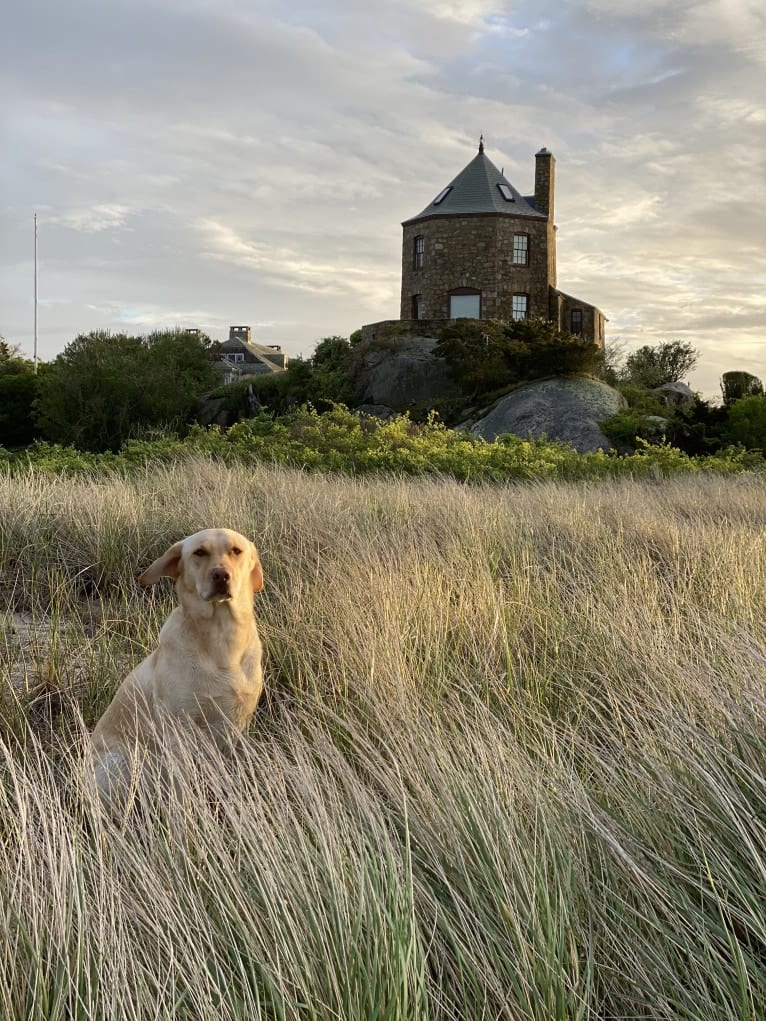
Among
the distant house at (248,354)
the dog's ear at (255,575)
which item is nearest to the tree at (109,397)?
the dog's ear at (255,575)

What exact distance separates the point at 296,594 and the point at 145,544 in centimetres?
242

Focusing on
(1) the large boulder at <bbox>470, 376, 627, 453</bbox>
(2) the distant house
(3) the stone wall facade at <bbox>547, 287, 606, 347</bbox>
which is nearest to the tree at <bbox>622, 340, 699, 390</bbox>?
(3) the stone wall facade at <bbox>547, 287, 606, 347</bbox>

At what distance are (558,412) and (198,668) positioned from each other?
22.5 meters

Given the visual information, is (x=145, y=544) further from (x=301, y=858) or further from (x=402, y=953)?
(x=402, y=953)

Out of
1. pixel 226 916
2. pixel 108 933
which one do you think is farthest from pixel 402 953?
pixel 108 933

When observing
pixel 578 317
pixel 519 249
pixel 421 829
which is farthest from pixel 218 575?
pixel 578 317

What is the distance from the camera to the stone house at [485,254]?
125ft

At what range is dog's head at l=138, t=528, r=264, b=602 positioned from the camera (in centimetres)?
311

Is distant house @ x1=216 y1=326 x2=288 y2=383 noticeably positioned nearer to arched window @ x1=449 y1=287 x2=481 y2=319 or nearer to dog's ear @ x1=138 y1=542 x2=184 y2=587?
arched window @ x1=449 y1=287 x2=481 y2=319

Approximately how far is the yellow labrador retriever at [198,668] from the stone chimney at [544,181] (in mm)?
39332

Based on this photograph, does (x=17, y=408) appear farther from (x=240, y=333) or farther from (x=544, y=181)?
(x=240, y=333)

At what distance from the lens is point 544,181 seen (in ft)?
131

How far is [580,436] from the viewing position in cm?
2364

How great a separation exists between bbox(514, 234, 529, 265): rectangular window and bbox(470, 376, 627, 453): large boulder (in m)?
13.1
